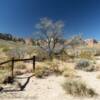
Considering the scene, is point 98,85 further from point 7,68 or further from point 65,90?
point 7,68

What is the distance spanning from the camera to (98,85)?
1043cm

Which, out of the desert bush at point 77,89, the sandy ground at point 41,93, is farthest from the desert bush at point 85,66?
the desert bush at point 77,89

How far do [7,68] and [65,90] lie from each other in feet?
23.9

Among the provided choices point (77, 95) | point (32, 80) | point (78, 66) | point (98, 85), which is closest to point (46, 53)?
point (78, 66)

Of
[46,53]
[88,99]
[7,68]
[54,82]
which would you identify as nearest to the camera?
[88,99]

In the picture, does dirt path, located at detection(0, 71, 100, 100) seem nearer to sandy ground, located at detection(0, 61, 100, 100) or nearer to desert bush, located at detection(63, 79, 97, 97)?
sandy ground, located at detection(0, 61, 100, 100)

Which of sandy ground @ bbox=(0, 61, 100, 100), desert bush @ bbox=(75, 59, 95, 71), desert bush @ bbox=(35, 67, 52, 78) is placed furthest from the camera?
desert bush @ bbox=(75, 59, 95, 71)

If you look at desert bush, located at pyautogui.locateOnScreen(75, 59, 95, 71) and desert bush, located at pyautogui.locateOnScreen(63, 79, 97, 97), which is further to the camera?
desert bush, located at pyautogui.locateOnScreen(75, 59, 95, 71)

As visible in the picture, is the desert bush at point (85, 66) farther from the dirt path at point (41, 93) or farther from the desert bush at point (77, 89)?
the desert bush at point (77, 89)

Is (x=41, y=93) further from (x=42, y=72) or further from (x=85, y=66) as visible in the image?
(x=85, y=66)

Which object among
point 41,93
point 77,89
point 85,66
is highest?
point 85,66

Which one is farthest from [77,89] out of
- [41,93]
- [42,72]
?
[42,72]

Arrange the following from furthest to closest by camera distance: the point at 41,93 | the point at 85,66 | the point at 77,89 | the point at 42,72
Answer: the point at 85,66 → the point at 42,72 → the point at 41,93 → the point at 77,89

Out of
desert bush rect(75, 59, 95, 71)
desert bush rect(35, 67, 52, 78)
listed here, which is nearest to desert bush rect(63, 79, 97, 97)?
desert bush rect(35, 67, 52, 78)
